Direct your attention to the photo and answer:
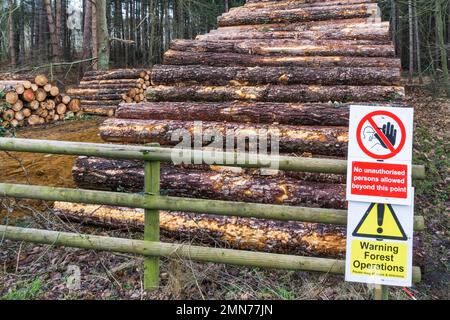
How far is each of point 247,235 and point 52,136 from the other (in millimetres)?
6214

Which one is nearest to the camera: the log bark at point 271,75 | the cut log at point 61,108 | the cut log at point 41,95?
the log bark at point 271,75

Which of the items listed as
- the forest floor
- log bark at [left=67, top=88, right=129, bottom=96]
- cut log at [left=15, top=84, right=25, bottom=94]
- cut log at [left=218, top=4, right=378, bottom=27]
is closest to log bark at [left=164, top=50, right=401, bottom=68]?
the forest floor

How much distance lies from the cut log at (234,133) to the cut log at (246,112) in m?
0.14

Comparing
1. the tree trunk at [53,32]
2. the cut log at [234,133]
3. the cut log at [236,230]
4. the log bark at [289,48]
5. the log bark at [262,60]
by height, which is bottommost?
the cut log at [236,230]

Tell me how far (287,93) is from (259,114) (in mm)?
669

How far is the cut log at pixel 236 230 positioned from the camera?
3.96 metres

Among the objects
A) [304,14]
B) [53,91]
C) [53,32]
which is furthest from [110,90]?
[53,32]

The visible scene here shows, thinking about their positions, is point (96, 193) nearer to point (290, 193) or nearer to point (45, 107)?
point (290, 193)

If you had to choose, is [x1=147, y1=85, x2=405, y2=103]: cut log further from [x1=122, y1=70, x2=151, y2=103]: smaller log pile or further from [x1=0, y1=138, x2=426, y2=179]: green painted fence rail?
[x1=122, y1=70, x2=151, y2=103]: smaller log pile

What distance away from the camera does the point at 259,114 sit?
16.6 ft

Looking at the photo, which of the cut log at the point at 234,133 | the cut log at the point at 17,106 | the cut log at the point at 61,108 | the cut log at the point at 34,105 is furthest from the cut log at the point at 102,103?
the cut log at the point at 234,133

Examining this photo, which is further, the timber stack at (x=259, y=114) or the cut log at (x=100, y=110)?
the cut log at (x=100, y=110)

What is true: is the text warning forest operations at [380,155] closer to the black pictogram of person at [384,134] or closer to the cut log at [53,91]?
the black pictogram of person at [384,134]
